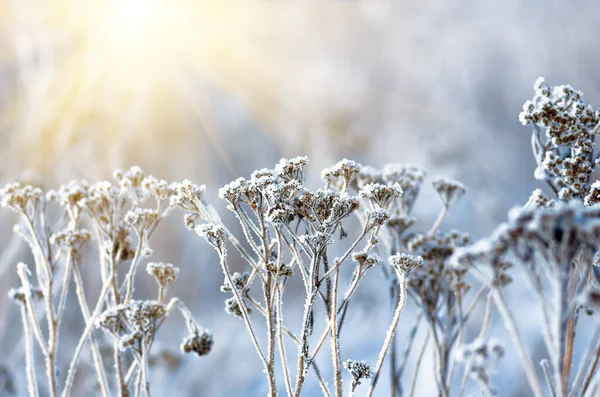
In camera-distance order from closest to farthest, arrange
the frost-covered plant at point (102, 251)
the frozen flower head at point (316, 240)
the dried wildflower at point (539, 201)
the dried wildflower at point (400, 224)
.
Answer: the frozen flower head at point (316, 240) → the dried wildflower at point (539, 201) → the frost-covered plant at point (102, 251) → the dried wildflower at point (400, 224)

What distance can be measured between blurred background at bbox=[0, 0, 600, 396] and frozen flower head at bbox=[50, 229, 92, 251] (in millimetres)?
1345

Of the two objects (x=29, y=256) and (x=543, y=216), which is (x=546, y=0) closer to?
(x=543, y=216)

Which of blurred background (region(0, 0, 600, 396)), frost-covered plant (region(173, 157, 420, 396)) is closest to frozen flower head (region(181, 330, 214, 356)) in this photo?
frost-covered plant (region(173, 157, 420, 396))

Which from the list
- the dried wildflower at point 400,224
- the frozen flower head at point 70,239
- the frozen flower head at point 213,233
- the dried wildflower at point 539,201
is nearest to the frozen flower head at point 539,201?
the dried wildflower at point 539,201

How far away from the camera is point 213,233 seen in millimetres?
1378

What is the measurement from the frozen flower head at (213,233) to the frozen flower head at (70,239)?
0.60 m

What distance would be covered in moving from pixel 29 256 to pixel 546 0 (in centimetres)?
302

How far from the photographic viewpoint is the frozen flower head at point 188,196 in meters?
1.46

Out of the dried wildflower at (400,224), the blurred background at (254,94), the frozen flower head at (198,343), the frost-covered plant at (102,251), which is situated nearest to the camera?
the frozen flower head at (198,343)

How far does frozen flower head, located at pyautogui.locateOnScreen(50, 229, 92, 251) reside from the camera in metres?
1.77

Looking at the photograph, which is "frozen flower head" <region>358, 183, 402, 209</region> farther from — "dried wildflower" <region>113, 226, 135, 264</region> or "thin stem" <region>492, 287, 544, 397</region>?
"dried wildflower" <region>113, 226, 135, 264</region>

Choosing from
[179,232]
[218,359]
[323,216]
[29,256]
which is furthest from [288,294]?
[323,216]

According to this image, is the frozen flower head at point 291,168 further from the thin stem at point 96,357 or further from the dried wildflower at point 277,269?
the thin stem at point 96,357

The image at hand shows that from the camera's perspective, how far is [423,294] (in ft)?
6.37
